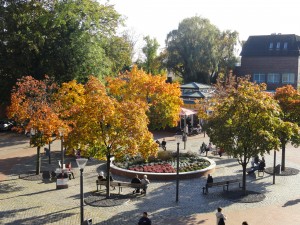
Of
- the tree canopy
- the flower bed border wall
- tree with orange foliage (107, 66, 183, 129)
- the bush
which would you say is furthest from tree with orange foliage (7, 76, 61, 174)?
the tree canopy

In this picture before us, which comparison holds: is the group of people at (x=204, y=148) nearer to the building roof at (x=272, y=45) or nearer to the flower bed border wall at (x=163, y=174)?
the flower bed border wall at (x=163, y=174)

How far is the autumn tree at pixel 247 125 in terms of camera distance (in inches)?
736

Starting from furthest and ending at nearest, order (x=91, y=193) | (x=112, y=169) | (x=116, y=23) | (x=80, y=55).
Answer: (x=116, y=23) → (x=80, y=55) → (x=112, y=169) → (x=91, y=193)

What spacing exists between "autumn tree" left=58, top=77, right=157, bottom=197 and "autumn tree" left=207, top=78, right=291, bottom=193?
3893 mm

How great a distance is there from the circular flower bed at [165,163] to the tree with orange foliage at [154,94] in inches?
266

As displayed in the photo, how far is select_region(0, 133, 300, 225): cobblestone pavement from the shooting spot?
1614 centimetres

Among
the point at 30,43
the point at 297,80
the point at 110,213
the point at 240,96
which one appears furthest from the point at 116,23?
the point at 297,80

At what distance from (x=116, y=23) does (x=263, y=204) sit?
31.0 m

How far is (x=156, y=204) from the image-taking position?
18.1 metres

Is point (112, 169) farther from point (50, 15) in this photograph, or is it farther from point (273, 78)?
point (273, 78)

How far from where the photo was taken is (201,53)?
6047 centimetres

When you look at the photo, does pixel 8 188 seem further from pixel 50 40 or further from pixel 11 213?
pixel 50 40

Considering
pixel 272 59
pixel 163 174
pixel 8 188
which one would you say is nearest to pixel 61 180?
pixel 8 188

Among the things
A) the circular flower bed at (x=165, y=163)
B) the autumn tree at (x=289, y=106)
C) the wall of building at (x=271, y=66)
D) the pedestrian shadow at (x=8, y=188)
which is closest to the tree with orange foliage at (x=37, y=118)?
the pedestrian shadow at (x=8, y=188)
